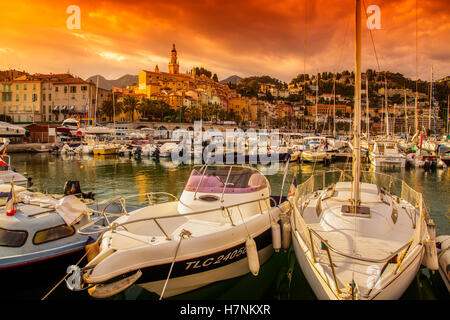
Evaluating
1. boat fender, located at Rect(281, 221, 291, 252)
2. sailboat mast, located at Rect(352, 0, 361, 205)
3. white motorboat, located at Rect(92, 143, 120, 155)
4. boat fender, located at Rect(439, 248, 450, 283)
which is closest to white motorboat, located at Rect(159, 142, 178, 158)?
white motorboat, located at Rect(92, 143, 120, 155)

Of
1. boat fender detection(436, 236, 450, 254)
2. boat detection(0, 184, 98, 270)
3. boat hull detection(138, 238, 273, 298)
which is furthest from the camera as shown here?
boat fender detection(436, 236, 450, 254)

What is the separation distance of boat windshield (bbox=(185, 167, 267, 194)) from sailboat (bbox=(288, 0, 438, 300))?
1338 mm

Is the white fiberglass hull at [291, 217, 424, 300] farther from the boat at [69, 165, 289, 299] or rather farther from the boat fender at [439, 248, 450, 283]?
the boat fender at [439, 248, 450, 283]

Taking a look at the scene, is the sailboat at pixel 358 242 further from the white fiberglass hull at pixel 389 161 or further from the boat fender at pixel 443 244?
the white fiberglass hull at pixel 389 161

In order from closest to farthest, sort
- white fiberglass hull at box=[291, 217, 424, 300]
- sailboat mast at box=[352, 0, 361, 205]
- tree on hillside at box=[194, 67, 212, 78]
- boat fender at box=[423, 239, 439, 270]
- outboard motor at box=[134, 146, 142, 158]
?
white fiberglass hull at box=[291, 217, 424, 300] < boat fender at box=[423, 239, 439, 270] < sailboat mast at box=[352, 0, 361, 205] < outboard motor at box=[134, 146, 142, 158] < tree on hillside at box=[194, 67, 212, 78]

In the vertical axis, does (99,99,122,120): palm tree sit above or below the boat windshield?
above

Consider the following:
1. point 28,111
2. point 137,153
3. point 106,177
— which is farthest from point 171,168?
point 28,111

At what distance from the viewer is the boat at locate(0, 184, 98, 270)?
7492mm

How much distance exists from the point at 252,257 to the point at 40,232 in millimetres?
5529

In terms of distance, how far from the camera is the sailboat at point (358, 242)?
5.35m

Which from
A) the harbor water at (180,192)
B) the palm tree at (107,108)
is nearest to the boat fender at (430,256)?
the harbor water at (180,192)

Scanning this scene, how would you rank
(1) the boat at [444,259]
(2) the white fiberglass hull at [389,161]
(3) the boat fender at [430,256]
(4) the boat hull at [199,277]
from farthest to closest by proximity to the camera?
1. (2) the white fiberglass hull at [389,161]
2. (1) the boat at [444,259]
3. (3) the boat fender at [430,256]
4. (4) the boat hull at [199,277]

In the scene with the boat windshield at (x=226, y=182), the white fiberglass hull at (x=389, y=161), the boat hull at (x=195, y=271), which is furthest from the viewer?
the white fiberglass hull at (x=389, y=161)
